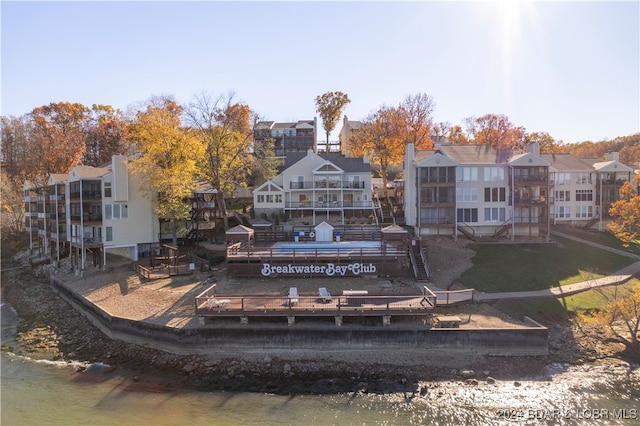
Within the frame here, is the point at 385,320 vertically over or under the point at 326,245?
under

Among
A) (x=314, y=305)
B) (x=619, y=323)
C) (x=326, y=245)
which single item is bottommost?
(x=619, y=323)

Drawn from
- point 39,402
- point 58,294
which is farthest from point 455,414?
point 58,294

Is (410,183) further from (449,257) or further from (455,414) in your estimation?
(455,414)

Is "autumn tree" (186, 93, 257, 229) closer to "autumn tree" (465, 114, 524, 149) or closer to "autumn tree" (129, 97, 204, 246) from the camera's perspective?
"autumn tree" (129, 97, 204, 246)

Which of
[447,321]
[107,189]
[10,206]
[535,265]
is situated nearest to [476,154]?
[535,265]

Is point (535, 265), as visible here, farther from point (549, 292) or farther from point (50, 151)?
point (50, 151)

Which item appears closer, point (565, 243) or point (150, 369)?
point (150, 369)

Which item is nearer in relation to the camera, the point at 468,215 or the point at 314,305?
the point at 314,305

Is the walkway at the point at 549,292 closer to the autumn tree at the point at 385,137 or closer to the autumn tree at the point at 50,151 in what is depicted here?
the autumn tree at the point at 385,137

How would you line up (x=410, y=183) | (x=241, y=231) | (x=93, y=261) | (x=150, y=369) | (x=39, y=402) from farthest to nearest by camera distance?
(x=410, y=183)
(x=93, y=261)
(x=241, y=231)
(x=150, y=369)
(x=39, y=402)
